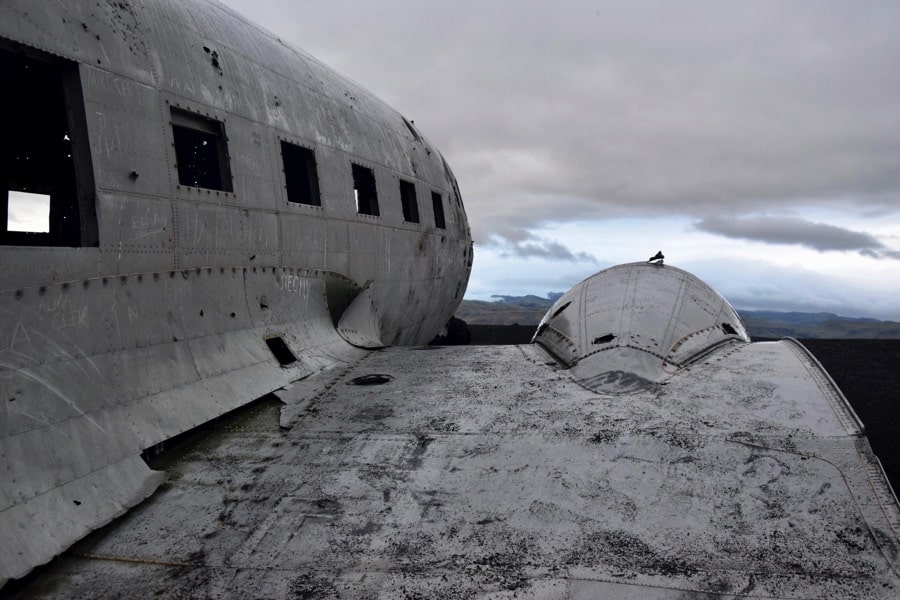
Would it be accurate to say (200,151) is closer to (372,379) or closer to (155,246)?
(155,246)

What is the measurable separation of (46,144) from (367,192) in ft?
14.8

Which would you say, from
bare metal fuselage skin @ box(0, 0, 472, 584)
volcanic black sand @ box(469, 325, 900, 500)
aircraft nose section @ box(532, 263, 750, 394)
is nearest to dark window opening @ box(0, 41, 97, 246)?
bare metal fuselage skin @ box(0, 0, 472, 584)

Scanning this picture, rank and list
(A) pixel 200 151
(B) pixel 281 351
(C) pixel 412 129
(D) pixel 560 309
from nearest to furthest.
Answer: (B) pixel 281 351, (D) pixel 560 309, (A) pixel 200 151, (C) pixel 412 129

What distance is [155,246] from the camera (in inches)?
210

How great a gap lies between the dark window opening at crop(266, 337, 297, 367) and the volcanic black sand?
8213mm

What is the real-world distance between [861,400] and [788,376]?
390 inches

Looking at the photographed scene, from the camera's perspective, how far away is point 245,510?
4.18m

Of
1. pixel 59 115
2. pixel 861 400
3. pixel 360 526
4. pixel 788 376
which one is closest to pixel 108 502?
pixel 360 526

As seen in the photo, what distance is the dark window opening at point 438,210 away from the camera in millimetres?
12016

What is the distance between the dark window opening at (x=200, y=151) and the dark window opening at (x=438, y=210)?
164 inches

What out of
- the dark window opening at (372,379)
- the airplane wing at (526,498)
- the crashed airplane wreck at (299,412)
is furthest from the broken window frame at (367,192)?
the airplane wing at (526,498)

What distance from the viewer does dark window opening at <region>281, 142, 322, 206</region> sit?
7.77 metres

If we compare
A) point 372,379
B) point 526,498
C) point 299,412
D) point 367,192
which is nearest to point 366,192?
point 367,192

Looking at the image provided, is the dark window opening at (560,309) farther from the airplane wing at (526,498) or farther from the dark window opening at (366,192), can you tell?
the dark window opening at (366,192)
